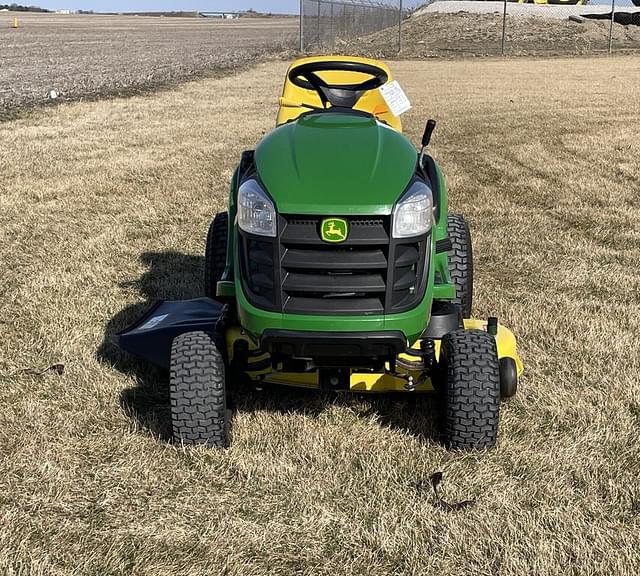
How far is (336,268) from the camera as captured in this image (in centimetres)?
255

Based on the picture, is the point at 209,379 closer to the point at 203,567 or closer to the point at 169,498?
the point at 169,498

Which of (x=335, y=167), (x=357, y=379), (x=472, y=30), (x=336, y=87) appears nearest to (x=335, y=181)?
(x=335, y=167)

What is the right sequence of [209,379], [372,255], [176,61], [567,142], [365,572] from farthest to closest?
[176,61] < [567,142] < [209,379] < [372,255] < [365,572]

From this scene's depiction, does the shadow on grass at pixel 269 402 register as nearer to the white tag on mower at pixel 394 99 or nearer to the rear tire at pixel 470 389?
the rear tire at pixel 470 389

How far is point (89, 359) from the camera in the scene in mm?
3670

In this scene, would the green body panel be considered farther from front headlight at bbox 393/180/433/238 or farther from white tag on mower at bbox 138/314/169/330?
white tag on mower at bbox 138/314/169/330

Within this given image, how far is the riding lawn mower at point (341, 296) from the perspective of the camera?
256cm

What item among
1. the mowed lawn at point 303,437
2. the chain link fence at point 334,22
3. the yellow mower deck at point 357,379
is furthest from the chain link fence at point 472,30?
the yellow mower deck at point 357,379

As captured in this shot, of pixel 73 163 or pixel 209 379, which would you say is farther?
pixel 73 163

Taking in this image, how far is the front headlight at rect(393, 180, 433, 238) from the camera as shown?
256cm

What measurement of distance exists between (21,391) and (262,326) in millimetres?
1340

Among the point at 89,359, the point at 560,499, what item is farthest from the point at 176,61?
the point at 560,499

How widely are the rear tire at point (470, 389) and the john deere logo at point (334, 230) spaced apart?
0.63 m

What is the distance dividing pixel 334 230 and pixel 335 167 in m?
0.26
